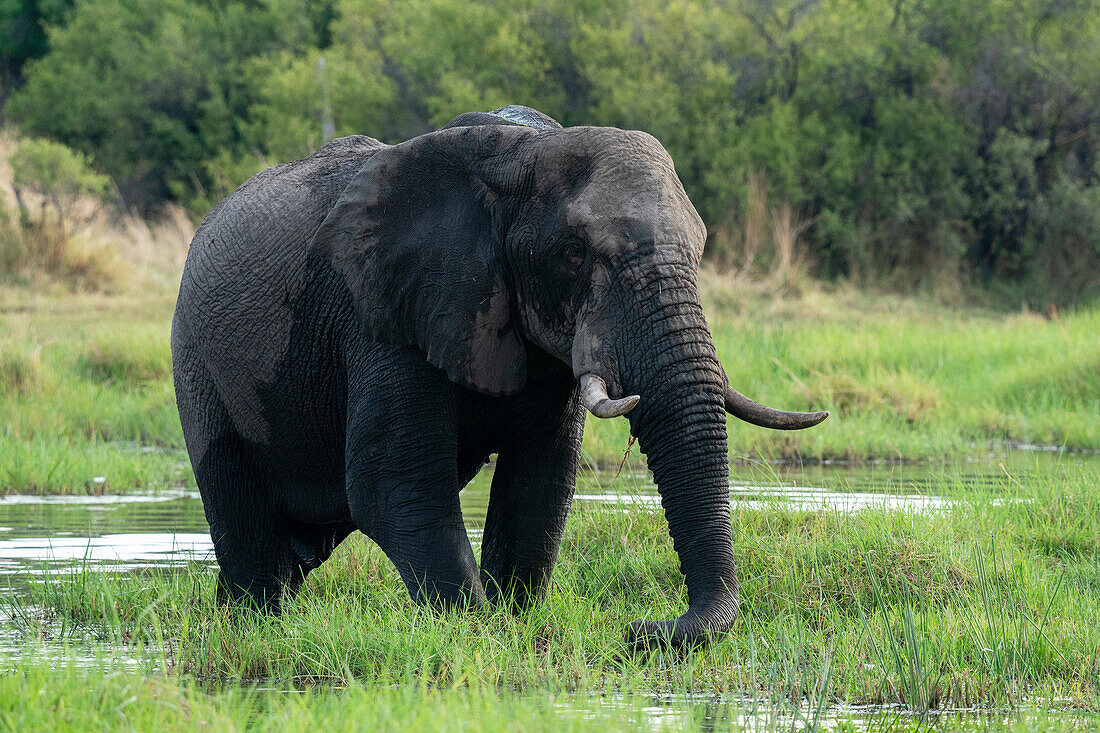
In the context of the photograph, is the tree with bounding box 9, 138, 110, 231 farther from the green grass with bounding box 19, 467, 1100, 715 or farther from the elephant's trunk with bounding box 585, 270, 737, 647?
the elephant's trunk with bounding box 585, 270, 737, 647

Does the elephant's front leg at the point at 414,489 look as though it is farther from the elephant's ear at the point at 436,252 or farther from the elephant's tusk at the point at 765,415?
the elephant's tusk at the point at 765,415

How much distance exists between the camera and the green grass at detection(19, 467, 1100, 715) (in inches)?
181

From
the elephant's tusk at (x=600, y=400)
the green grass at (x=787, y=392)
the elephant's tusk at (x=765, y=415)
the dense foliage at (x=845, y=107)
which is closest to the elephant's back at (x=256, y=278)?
the elephant's tusk at (x=600, y=400)

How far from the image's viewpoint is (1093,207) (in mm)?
23969

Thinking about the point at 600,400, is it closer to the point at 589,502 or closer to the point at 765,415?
the point at 765,415

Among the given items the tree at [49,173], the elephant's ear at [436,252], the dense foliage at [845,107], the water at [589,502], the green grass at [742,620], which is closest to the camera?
the water at [589,502]

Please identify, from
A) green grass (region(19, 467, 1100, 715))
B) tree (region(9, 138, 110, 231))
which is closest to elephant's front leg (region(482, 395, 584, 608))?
green grass (region(19, 467, 1100, 715))

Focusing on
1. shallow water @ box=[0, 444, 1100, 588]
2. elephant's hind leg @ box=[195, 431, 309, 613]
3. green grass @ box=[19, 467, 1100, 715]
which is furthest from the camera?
shallow water @ box=[0, 444, 1100, 588]

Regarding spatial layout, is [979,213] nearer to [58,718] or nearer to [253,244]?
[253,244]

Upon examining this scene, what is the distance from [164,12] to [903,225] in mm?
20388

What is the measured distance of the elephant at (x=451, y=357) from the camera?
4496 millimetres

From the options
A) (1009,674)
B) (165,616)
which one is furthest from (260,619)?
(1009,674)

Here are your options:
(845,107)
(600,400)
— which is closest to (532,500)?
(600,400)

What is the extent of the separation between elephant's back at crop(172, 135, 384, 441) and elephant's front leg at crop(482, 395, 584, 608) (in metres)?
0.91
